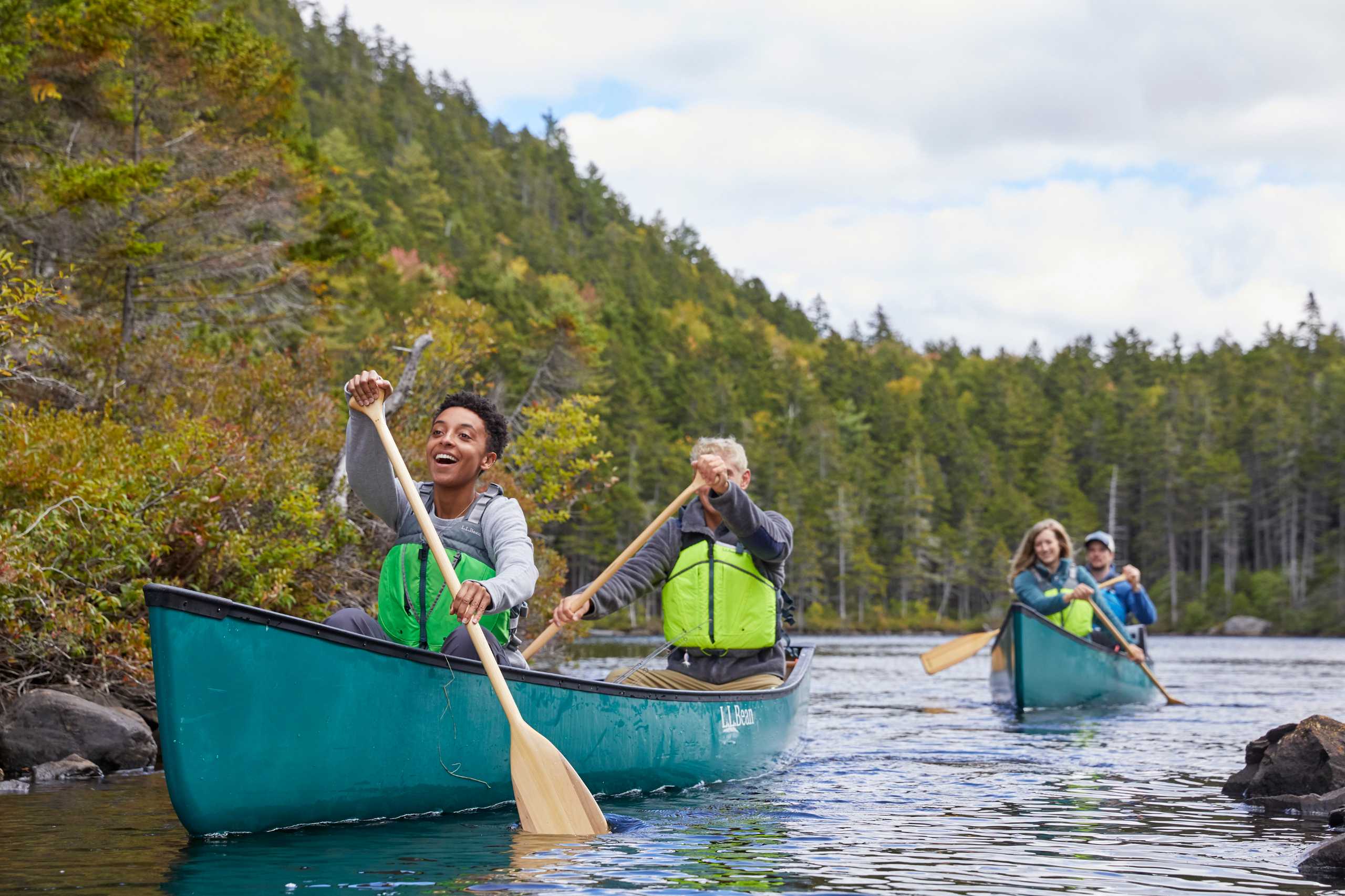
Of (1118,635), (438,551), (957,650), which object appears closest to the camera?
(438,551)

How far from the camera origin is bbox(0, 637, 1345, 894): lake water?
4.65 meters

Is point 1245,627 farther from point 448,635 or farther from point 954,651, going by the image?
point 448,635

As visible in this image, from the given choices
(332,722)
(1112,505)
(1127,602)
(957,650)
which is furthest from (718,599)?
(1112,505)

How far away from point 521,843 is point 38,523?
153 inches

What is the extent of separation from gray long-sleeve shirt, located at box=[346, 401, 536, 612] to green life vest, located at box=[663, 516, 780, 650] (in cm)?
188

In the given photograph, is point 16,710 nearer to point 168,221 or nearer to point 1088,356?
point 168,221

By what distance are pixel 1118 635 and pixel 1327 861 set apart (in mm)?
9008

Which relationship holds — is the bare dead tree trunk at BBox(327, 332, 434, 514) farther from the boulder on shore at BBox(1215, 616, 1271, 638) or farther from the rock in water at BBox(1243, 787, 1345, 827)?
the boulder on shore at BBox(1215, 616, 1271, 638)

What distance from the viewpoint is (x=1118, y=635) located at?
13.8 m

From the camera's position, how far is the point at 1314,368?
104375mm

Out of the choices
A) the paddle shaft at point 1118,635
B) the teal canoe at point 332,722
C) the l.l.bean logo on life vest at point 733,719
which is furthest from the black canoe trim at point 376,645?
the paddle shaft at point 1118,635

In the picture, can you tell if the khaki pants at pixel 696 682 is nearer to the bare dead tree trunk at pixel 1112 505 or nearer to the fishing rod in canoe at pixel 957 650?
the fishing rod in canoe at pixel 957 650

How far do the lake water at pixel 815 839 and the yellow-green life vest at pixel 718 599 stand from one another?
89 cm

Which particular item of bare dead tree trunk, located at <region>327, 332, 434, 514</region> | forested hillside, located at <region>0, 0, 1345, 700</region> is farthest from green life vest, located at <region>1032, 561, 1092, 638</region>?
bare dead tree trunk, located at <region>327, 332, 434, 514</region>
